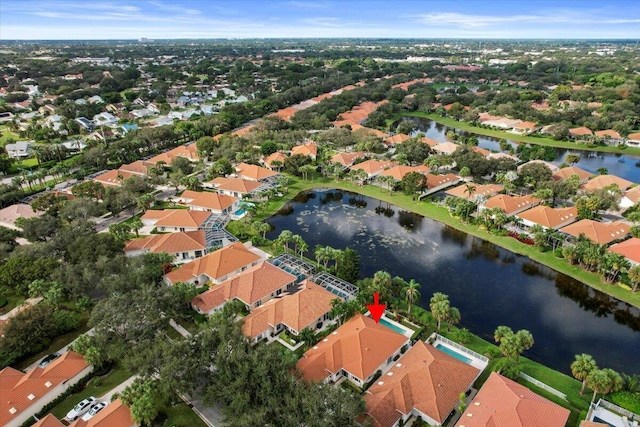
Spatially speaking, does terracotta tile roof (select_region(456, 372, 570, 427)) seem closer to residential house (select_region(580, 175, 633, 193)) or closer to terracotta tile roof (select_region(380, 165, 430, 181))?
terracotta tile roof (select_region(380, 165, 430, 181))

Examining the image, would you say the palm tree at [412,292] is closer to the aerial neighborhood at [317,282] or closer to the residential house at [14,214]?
the aerial neighborhood at [317,282]

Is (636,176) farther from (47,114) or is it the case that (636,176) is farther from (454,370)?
(47,114)

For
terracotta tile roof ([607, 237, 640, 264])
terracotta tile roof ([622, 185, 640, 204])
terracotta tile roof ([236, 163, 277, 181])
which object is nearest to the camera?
terracotta tile roof ([607, 237, 640, 264])

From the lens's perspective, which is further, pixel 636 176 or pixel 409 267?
pixel 636 176

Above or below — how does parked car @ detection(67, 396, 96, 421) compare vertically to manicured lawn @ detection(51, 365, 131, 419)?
above

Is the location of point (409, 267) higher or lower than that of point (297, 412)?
lower

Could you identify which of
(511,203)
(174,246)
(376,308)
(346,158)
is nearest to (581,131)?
(511,203)

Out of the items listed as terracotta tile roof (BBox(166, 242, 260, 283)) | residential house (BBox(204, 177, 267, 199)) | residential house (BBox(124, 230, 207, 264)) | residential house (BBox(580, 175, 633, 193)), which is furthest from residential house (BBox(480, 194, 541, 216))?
residential house (BBox(124, 230, 207, 264))

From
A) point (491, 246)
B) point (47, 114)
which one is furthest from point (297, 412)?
point (47, 114)
